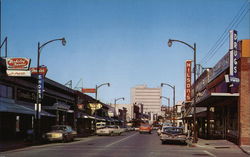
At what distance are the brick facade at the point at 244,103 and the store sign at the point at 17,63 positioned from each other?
1807 cm

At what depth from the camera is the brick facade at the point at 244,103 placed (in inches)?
1129

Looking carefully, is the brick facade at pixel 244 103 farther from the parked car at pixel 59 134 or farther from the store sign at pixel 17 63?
the store sign at pixel 17 63

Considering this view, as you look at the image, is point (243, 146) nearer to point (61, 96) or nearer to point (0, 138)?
point (0, 138)

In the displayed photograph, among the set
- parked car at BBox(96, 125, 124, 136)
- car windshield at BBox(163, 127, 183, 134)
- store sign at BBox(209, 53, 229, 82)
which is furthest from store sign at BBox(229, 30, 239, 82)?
parked car at BBox(96, 125, 124, 136)

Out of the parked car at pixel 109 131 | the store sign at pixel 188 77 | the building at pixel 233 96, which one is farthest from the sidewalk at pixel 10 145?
the store sign at pixel 188 77

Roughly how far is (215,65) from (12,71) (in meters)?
21.0

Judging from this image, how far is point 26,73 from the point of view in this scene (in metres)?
31.2

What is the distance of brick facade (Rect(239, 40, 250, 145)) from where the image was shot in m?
28.7

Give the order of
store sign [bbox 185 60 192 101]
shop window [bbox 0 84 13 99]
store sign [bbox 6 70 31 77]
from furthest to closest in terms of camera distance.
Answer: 1. store sign [bbox 185 60 192 101]
2. shop window [bbox 0 84 13 99]
3. store sign [bbox 6 70 31 77]

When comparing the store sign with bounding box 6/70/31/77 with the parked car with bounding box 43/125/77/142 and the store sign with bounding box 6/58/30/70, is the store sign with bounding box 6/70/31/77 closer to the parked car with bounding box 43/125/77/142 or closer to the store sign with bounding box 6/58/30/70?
the store sign with bounding box 6/58/30/70

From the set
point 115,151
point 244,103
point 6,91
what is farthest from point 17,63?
point 244,103

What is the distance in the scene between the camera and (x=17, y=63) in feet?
102

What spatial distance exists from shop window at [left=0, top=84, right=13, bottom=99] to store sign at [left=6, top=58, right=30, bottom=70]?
2.21m

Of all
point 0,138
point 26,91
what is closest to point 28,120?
point 26,91
